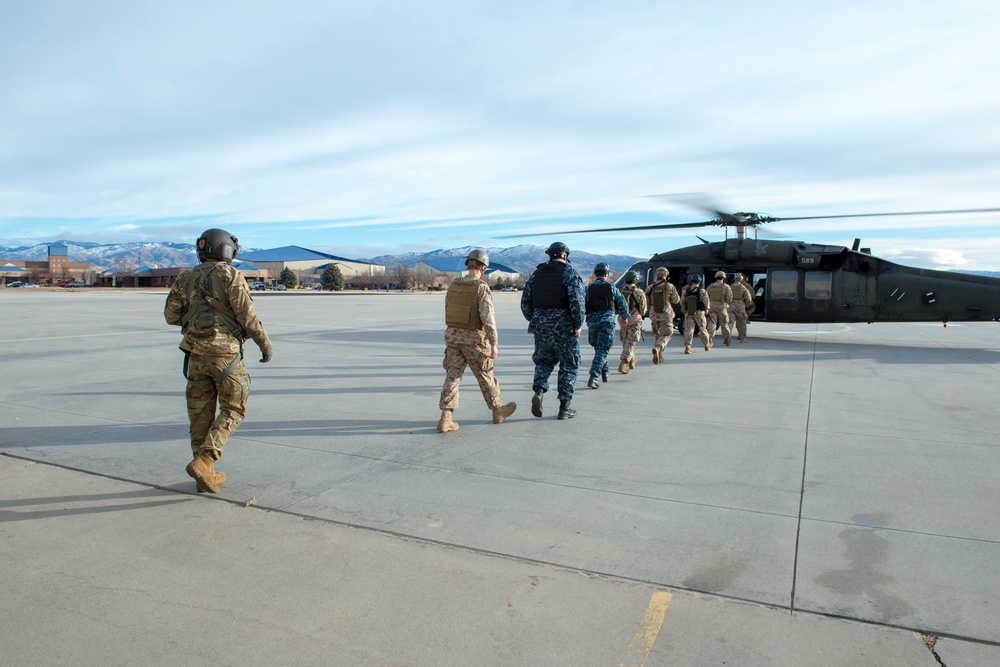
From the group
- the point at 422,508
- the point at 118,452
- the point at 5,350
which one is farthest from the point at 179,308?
the point at 5,350

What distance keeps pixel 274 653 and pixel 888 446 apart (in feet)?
16.2

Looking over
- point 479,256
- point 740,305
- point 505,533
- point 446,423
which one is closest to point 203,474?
point 505,533

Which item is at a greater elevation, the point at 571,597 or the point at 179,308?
the point at 179,308

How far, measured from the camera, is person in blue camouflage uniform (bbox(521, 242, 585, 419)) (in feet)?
21.1

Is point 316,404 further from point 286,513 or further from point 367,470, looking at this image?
point 286,513

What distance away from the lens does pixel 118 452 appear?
200 inches

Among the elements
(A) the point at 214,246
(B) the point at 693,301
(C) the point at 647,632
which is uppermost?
(A) the point at 214,246

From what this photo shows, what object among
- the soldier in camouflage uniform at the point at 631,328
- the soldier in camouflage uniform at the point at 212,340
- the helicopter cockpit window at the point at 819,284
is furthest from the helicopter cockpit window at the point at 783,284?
the soldier in camouflage uniform at the point at 212,340

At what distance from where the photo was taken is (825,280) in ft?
46.3

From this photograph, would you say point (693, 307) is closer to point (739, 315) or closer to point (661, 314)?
point (661, 314)

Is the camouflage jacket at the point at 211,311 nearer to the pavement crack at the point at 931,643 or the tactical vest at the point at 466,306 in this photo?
the tactical vest at the point at 466,306

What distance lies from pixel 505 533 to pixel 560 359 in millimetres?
3096

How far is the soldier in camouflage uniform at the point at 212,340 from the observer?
4.22 m

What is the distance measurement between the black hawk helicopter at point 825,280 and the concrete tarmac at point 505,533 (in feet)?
22.0
